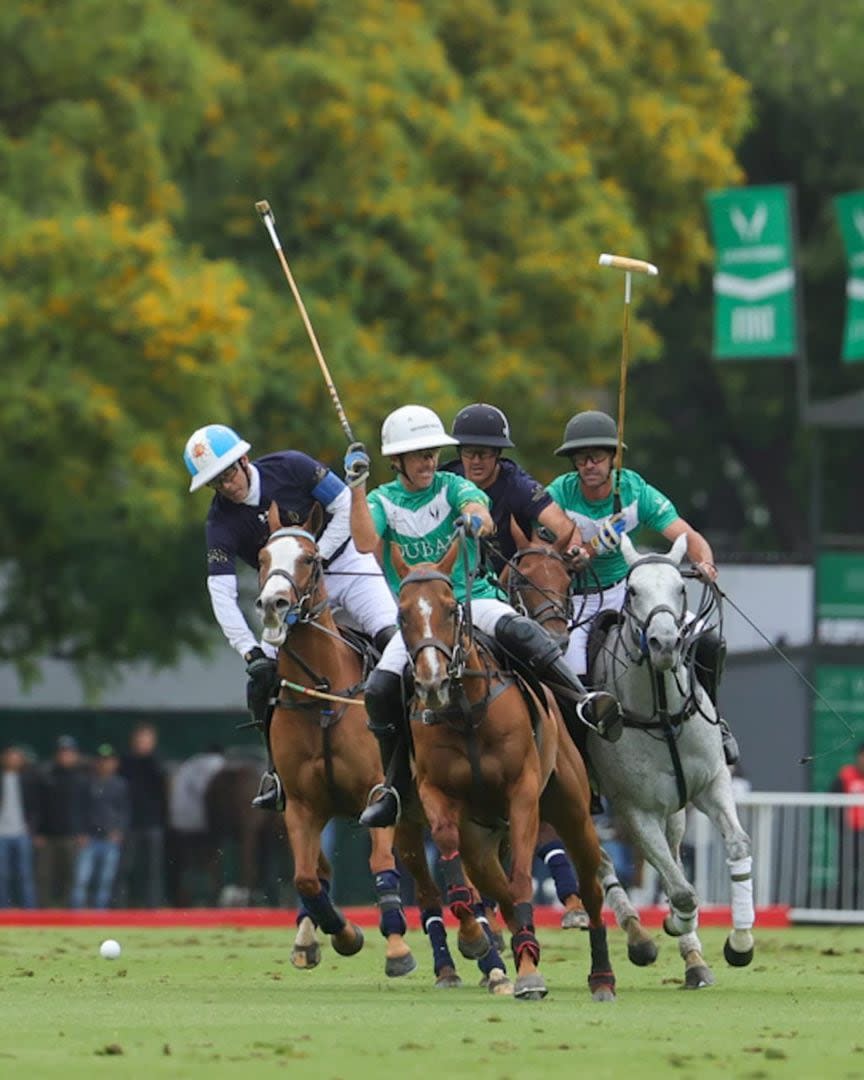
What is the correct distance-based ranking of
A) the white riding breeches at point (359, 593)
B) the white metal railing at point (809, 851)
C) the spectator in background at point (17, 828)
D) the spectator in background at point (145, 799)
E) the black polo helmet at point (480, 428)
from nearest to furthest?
the black polo helmet at point (480, 428)
the white riding breeches at point (359, 593)
the white metal railing at point (809, 851)
the spectator in background at point (17, 828)
the spectator in background at point (145, 799)

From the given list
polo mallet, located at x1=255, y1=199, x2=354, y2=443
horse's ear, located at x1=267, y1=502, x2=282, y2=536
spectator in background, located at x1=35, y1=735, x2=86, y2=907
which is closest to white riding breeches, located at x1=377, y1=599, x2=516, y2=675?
horse's ear, located at x1=267, y1=502, x2=282, y2=536

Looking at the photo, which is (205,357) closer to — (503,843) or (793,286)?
(793,286)

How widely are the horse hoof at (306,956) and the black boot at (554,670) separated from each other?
7.40ft

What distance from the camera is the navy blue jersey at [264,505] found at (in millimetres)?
13836

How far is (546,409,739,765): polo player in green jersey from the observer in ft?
43.4

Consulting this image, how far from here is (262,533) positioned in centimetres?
1386

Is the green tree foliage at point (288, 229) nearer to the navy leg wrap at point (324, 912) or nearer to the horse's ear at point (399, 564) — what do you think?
the navy leg wrap at point (324, 912)

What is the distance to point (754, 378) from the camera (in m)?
41.4

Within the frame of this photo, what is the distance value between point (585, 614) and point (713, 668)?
657 millimetres

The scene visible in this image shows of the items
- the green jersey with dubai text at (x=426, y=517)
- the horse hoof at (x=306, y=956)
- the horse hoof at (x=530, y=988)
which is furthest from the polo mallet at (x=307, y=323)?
the horse hoof at (x=530, y=988)

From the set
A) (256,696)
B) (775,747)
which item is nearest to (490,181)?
(775,747)

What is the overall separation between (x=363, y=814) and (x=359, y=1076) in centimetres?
380

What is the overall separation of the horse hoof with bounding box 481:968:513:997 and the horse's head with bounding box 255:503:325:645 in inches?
67.9

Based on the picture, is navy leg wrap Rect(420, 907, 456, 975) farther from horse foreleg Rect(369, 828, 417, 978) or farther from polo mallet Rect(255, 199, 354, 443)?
polo mallet Rect(255, 199, 354, 443)
